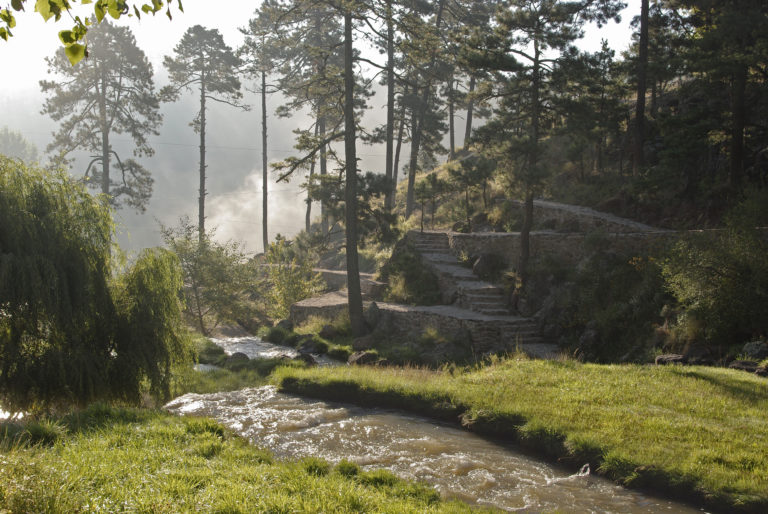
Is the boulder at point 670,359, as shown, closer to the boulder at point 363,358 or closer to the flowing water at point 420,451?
the flowing water at point 420,451

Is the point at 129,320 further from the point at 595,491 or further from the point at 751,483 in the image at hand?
the point at 751,483

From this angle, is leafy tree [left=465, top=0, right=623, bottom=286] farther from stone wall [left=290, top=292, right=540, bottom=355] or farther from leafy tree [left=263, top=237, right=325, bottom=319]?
leafy tree [left=263, top=237, right=325, bottom=319]

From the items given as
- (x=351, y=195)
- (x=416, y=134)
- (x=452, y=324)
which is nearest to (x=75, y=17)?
(x=452, y=324)

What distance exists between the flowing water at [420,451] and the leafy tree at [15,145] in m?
67.7

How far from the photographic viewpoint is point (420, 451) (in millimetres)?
8586

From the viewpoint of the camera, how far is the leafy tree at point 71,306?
8.55 meters

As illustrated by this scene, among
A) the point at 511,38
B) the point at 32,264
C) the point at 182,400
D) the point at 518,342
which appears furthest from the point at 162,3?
the point at 511,38

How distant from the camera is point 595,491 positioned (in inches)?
281

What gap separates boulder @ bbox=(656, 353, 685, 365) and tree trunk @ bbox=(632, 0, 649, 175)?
1005 cm

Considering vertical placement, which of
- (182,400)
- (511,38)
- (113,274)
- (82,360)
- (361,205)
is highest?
(511,38)

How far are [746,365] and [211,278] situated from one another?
19.7 meters

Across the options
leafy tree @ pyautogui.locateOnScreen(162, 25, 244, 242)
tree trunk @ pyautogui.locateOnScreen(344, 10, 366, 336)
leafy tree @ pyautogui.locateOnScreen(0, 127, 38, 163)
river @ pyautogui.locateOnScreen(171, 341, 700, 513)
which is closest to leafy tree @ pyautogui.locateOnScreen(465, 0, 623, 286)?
tree trunk @ pyautogui.locateOnScreen(344, 10, 366, 336)

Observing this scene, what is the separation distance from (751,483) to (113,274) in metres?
10.5

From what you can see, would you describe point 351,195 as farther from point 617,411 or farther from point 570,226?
point 617,411
